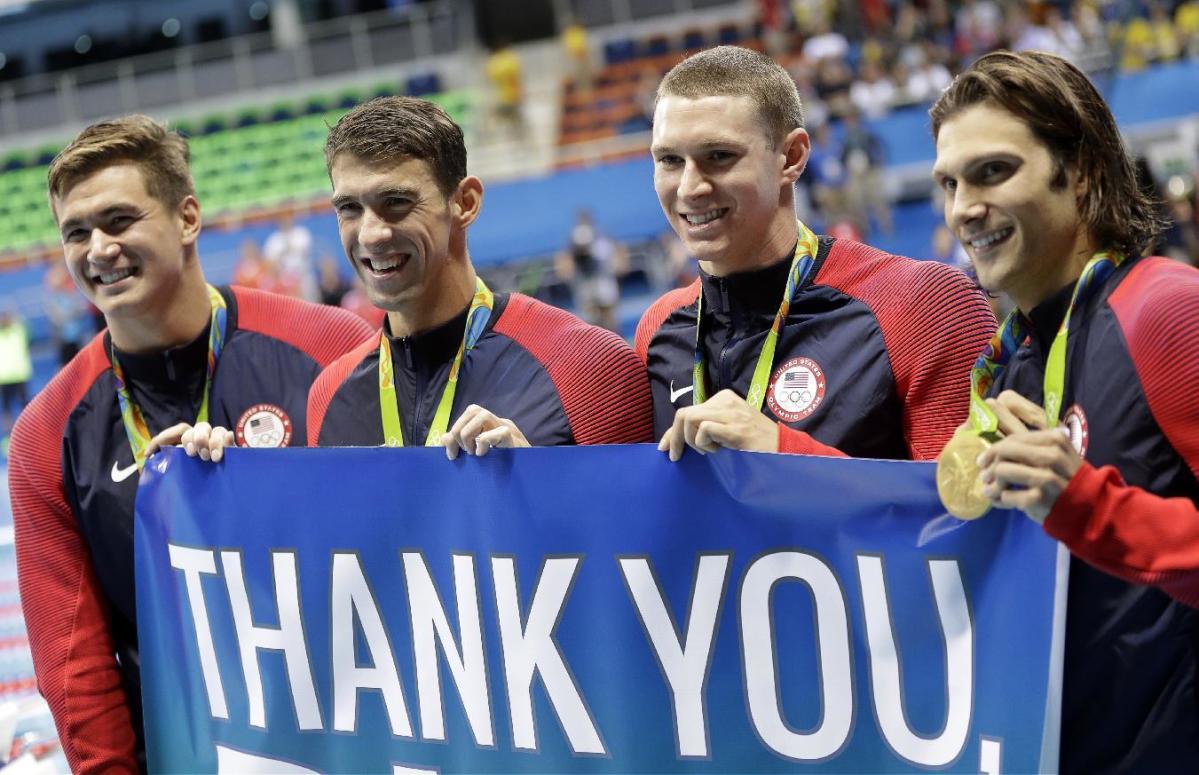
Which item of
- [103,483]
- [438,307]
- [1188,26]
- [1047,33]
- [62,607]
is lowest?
[62,607]

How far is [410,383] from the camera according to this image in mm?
3029

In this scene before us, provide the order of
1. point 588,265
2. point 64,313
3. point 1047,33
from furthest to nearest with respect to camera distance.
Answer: point 1047,33 → point 64,313 → point 588,265

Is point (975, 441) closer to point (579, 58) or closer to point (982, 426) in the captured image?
point (982, 426)

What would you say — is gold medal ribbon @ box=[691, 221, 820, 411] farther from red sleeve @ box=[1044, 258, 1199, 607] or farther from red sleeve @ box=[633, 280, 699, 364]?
red sleeve @ box=[1044, 258, 1199, 607]

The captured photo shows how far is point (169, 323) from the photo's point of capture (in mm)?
3271

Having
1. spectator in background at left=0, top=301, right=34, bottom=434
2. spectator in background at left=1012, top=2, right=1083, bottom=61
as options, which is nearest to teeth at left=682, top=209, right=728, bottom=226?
spectator in background at left=0, top=301, right=34, bottom=434

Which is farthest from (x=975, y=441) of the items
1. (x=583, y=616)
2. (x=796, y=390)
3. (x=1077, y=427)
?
(x=583, y=616)

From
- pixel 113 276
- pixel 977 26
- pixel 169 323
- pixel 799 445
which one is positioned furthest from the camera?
pixel 977 26

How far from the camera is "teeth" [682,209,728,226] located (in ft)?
9.11

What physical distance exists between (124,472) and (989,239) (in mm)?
2122

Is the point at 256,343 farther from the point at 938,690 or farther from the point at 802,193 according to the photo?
the point at 802,193

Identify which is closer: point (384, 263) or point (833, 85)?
point (384, 263)

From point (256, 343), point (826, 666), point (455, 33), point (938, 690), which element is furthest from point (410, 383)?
point (455, 33)

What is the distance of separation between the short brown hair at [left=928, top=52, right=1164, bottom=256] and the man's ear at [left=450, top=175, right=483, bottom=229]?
1.23 m
